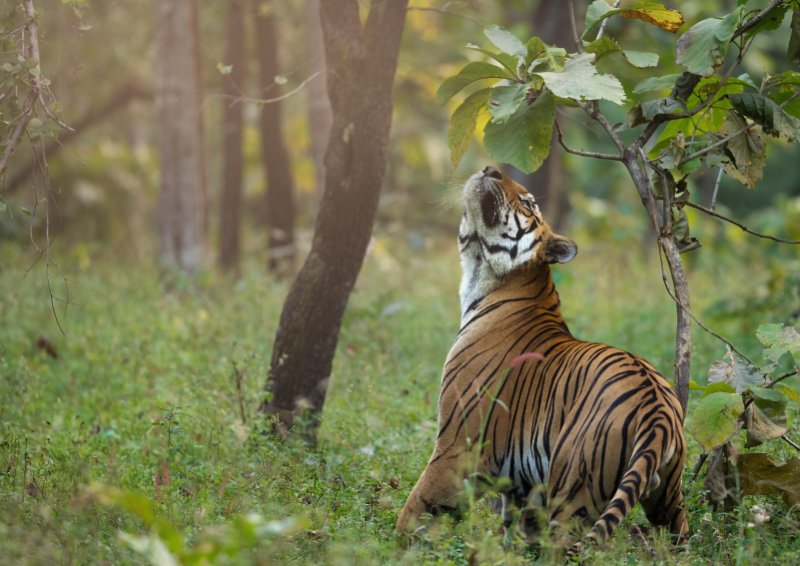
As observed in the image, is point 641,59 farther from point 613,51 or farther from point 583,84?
point 583,84

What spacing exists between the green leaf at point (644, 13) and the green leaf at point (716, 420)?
6.03 ft

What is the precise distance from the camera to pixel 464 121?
523 cm

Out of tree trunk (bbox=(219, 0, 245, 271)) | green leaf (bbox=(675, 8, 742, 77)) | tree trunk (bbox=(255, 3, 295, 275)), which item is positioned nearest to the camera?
green leaf (bbox=(675, 8, 742, 77))

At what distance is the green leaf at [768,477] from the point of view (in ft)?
15.8

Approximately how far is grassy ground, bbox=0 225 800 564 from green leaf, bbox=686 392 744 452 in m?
0.37

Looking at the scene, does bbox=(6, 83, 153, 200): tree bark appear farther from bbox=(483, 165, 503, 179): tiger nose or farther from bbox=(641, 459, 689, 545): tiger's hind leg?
bbox=(641, 459, 689, 545): tiger's hind leg

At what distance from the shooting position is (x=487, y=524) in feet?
15.6

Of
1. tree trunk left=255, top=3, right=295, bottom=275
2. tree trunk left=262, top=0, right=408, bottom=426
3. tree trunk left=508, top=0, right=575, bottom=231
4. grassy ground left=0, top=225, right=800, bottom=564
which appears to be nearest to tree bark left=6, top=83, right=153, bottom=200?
tree trunk left=255, top=3, right=295, bottom=275

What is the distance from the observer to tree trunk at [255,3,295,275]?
13.3m

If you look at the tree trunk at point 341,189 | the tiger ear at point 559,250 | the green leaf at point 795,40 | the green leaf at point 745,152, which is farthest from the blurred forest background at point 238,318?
the green leaf at point 795,40

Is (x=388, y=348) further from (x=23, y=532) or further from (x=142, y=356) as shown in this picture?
(x=23, y=532)

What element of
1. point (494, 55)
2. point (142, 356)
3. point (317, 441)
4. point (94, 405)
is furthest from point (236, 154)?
point (494, 55)

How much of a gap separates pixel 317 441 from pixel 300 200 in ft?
54.6

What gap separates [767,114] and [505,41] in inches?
50.2
